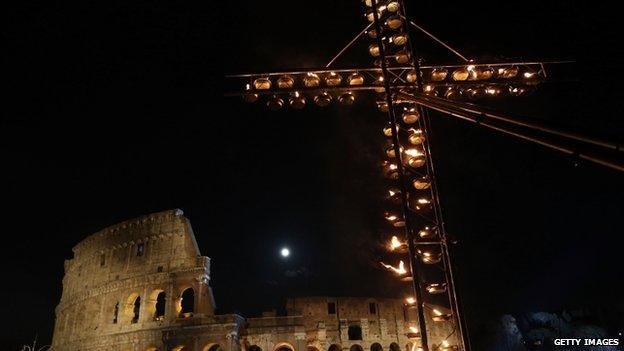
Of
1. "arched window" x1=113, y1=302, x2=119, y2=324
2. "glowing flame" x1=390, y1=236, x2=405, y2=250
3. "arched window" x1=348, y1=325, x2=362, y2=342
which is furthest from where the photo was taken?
"arched window" x1=348, y1=325, x2=362, y2=342

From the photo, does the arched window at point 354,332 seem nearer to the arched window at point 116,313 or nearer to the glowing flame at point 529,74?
the arched window at point 116,313

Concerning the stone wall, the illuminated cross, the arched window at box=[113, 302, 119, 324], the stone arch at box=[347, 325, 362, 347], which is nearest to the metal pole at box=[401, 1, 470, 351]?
the illuminated cross

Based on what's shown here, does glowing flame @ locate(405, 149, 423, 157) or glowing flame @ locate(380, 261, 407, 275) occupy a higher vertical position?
glowing flame @ locate(405, 149, 423, 157)

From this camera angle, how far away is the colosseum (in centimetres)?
2689

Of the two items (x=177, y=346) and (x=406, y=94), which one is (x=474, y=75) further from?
(x=177, y=346)

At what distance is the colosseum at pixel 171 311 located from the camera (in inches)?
1059

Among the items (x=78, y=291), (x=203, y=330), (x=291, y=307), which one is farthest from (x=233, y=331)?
(x=78, y=291)

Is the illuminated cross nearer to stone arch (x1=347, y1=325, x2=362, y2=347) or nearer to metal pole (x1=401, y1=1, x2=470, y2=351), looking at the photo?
metal pole (x1=401, y1=1, x2=470, y2=351)

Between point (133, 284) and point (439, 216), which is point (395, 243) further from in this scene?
point (133, 284)

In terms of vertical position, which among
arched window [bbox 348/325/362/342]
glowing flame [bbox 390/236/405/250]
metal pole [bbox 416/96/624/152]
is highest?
arched window [bbox 348/325/362/342]

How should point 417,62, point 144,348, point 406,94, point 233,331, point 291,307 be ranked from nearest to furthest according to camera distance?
point 406,94, point 417,62, point 233,331, point 144,348, point 291,307

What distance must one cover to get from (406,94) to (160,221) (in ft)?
96.0

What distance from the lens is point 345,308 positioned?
34.7 m

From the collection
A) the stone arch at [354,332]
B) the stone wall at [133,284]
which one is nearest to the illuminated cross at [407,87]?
the stone wall at [133,284]
